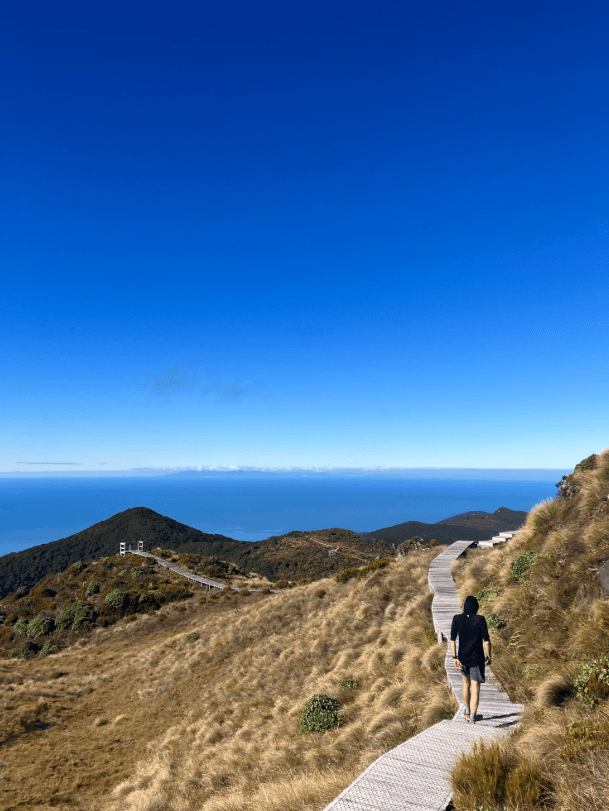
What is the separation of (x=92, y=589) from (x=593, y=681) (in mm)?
54235

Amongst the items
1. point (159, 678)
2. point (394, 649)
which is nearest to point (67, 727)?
point (159, 678)

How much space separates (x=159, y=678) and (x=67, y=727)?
4.69 m

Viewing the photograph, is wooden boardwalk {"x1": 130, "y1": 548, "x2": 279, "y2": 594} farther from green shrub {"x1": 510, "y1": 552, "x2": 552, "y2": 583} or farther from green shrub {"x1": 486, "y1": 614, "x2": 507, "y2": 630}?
green shrub {"x1": 486, "y1": 614, "x2": 507, "y2": 630}

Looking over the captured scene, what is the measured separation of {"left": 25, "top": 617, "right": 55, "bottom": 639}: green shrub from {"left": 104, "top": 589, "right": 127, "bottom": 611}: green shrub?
528 centimetres

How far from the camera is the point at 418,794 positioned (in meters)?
5.20

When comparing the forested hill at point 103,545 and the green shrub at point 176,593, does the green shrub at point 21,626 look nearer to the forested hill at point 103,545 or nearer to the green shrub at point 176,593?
the green shrub at point 176,593

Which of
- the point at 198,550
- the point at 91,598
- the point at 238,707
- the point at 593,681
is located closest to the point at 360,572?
the point at 238,707

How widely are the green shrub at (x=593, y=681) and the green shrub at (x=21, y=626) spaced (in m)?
50.4

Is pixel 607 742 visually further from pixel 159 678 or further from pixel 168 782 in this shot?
pixel 159 678

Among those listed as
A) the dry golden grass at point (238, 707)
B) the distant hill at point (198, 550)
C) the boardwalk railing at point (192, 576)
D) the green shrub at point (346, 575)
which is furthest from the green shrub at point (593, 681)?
the distant hill at point (198, 550)

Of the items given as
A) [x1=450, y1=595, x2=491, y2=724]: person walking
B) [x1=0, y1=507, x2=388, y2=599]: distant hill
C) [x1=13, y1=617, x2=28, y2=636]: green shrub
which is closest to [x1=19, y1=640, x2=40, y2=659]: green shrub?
[x1=13, y1=617, x2=28, y2=636]: green shrub

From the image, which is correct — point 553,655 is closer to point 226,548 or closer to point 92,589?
point 92,589

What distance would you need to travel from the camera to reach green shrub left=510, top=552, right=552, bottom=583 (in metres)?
12.6

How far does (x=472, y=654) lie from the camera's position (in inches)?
293
